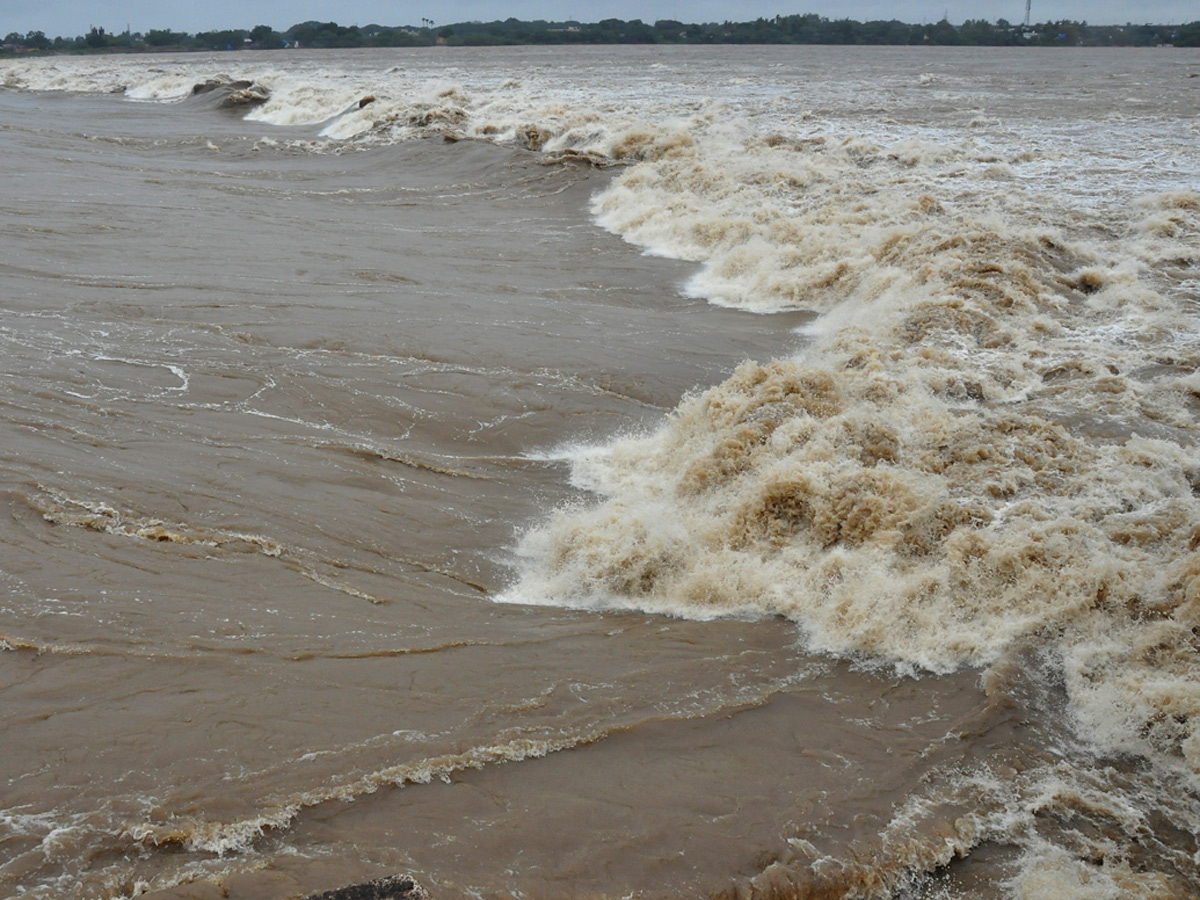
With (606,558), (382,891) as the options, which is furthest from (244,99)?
(382,891)

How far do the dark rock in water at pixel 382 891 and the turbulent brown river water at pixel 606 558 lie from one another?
0.09 metres

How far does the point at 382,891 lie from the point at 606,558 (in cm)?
263

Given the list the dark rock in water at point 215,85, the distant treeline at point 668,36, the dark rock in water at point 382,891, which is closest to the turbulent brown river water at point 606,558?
the dark rock in water at point 382,891

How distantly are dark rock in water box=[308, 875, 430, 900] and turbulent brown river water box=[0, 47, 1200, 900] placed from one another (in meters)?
0.09

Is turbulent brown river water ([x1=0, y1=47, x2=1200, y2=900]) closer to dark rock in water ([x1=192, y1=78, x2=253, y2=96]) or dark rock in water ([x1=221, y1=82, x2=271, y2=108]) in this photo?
dark rock in water ([x1=221, y1=82, x2=271, y2=108])

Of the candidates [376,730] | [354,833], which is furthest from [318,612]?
[354,833]

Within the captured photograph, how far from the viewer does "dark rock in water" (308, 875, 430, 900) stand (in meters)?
3.01

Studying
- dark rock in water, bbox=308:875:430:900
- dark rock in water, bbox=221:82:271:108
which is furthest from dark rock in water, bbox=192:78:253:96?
dark rock in water, bbox=308:875:430:900

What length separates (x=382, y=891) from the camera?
3.04 metres

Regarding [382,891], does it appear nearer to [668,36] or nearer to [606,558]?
[606,558]

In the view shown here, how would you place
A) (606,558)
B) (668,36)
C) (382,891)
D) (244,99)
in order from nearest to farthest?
(382,891), (606,558), (244,99), (668,36)

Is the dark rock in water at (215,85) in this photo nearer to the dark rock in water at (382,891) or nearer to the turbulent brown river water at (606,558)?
the turbulent brown river water at (606,558)

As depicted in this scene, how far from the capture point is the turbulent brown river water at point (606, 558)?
3.43 metres

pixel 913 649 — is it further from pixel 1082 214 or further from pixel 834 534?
pixel 1082 214
